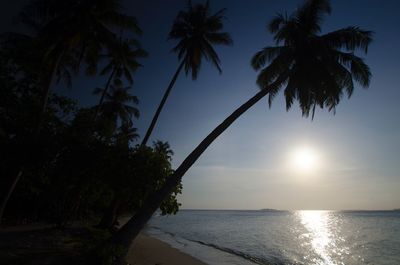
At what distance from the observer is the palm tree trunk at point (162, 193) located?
34.8 ft

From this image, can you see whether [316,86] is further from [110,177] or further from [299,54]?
[110,177]

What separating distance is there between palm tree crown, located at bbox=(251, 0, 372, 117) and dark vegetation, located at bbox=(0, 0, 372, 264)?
0.05m

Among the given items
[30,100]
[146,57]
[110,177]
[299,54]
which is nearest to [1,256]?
[110,177]

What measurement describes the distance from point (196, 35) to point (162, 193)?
11477mm

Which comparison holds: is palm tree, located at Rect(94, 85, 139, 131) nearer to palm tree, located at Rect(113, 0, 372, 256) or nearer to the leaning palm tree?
the leaning palm tree

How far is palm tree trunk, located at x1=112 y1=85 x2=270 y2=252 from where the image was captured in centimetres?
1060

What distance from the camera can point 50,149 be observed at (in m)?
14.3

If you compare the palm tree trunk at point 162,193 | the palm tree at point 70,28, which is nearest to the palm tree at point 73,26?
the palm tree at point 70,28

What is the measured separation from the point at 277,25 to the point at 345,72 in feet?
13.3

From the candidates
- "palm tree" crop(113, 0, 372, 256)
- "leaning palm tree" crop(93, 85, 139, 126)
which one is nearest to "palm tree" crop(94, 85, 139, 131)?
"leaning palm tree" crop(93, 85, 139, 126)

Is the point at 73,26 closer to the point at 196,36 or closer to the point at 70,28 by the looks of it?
the point at 70,28

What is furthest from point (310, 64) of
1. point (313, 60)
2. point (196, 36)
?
point (196, 36)

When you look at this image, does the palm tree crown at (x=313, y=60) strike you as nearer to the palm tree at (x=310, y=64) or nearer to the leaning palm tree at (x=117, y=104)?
the palm tree at (x=310, y=64)

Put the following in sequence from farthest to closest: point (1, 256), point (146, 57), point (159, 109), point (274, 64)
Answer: point (146, 57)
point (159, 109)
point (274, 64)
point (1, 256)
